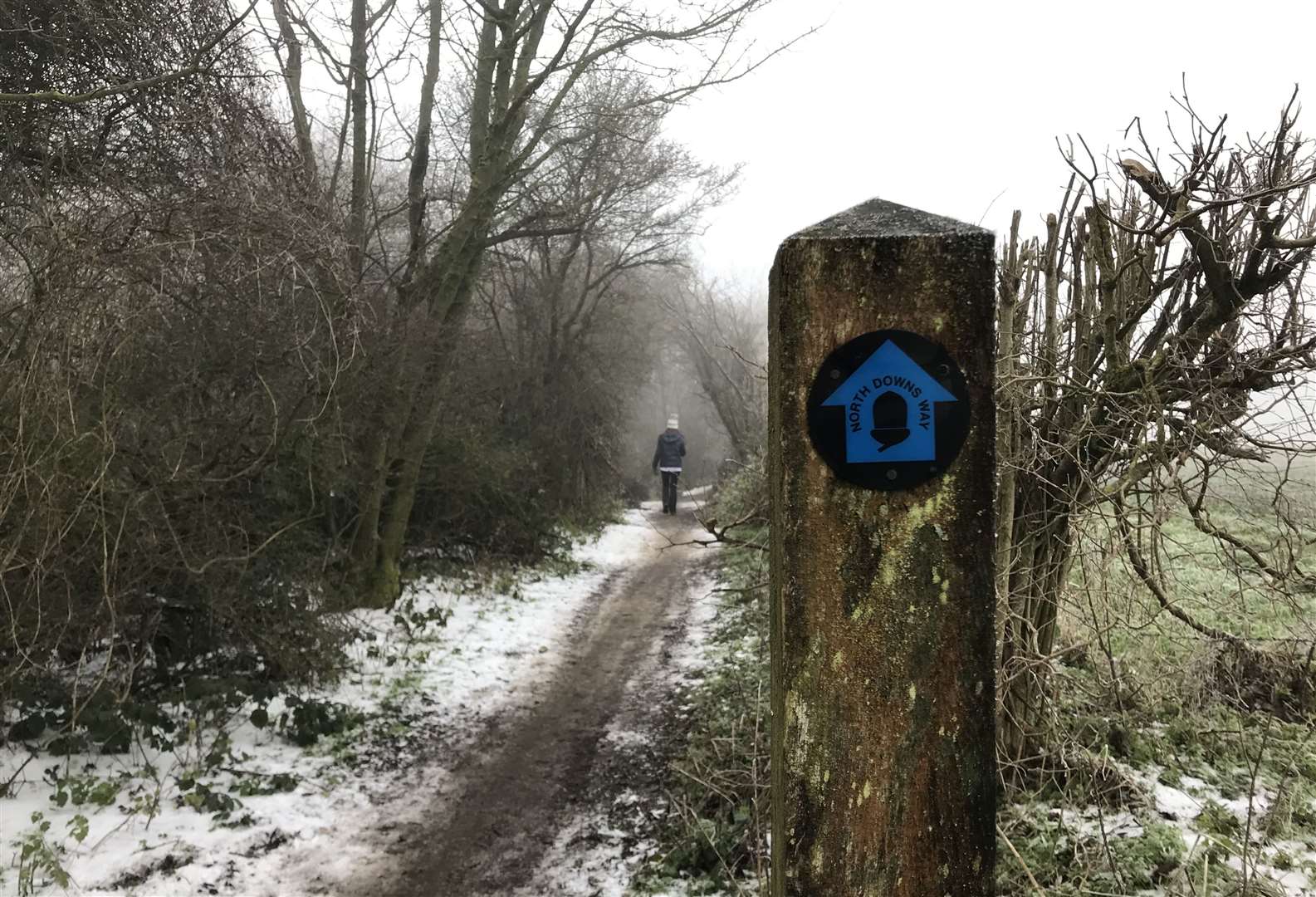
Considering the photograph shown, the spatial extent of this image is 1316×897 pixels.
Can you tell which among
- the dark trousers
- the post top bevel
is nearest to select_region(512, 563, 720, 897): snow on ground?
the post top bevel

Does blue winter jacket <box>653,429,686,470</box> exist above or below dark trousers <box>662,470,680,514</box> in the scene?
above

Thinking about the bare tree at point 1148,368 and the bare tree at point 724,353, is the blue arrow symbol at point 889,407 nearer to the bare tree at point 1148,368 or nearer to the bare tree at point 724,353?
the bare tree at point 1148,368

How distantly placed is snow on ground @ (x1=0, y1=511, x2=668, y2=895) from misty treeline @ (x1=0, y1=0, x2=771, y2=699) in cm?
53

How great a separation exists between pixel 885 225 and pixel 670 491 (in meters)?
17.4

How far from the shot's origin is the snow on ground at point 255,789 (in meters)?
3.59

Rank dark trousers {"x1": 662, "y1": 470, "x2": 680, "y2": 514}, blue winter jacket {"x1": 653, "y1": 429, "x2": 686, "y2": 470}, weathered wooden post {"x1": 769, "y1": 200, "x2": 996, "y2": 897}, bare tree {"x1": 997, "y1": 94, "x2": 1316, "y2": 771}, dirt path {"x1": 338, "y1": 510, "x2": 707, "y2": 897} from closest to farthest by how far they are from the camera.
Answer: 1. weathered wooden post {"x1": 769, "y1": 200, "x2": 996, "y2": 897}
2. bare tree {"x1": 997, "y1": 94, "x2": 1316, "y2": 771}
3. dirt path {"x1": 338, "y1": 510, "x2": 707, "y2": 897}
4. blue winter jacket {"x1": 653, "y1": 429, "x2": 686, "y2": 470}
5. dark trousers {"x1": 662, "y1": 470, "x2": 680, "y2": 514}

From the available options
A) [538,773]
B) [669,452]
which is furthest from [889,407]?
[669,452]

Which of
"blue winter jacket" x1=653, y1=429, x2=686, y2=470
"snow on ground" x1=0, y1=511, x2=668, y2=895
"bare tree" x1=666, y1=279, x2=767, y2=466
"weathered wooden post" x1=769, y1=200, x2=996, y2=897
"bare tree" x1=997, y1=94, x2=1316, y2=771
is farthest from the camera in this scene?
"blue winter jacket" x1=653, y1=429, x2=686, y2=470

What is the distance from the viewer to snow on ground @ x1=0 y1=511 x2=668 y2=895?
3.59 meters

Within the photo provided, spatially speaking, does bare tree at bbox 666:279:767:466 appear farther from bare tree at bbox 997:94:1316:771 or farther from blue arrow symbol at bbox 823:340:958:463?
blue arrow symbol at bbox 823:340:958:463

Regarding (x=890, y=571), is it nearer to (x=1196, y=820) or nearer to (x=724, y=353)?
(x=1196, y=820)

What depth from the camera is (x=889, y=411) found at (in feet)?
4.43

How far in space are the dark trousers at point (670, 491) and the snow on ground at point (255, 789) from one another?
11.7m

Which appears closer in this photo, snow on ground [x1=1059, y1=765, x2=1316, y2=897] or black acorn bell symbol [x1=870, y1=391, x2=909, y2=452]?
black acorn bell symbol [x1=870, y1=391, x2=909, y2=452]
